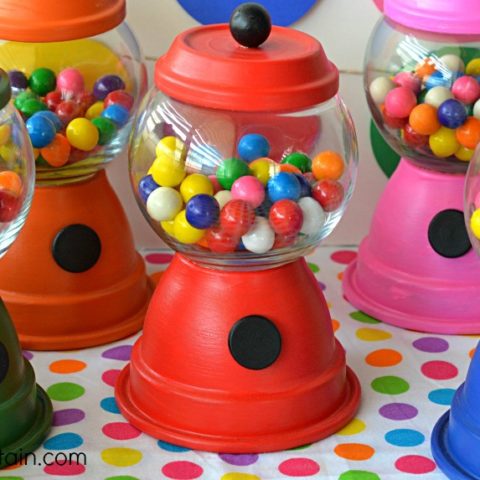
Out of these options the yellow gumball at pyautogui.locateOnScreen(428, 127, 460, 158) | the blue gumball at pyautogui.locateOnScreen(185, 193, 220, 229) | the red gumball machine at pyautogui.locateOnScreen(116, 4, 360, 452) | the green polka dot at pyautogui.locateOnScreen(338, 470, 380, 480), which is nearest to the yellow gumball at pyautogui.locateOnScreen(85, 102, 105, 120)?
the red gumball machine at pyautogui.locateOnScreen(116, 4, 360, 452)

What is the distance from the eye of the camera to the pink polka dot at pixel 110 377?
121 cm

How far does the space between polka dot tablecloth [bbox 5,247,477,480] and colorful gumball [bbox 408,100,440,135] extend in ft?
0.76

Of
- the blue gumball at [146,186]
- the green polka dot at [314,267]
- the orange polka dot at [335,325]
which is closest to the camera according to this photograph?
the blue gumball at [146,186]

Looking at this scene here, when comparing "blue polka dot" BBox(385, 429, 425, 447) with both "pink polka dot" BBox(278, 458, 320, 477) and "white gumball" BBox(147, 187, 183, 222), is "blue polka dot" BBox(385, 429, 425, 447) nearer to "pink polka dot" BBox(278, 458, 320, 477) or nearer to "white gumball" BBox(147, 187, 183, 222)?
"pink polka dot" BBox(278, 458, 320, 477)

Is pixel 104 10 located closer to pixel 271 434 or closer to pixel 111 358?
pixel 111 358

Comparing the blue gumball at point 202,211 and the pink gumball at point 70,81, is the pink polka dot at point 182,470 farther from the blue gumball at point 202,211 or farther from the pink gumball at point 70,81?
the pink gumball at point 70,81

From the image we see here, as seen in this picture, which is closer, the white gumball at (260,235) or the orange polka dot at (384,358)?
the white gumball at (260,235)

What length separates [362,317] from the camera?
1357mm

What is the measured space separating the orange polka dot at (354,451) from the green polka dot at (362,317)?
0.26 m

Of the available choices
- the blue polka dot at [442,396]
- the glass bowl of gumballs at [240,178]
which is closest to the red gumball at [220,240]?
the glass bowl of gumballs at [240,178]

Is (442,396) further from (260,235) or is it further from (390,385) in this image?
(260,235)

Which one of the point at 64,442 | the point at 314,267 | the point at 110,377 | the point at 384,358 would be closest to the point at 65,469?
the point at 64,442

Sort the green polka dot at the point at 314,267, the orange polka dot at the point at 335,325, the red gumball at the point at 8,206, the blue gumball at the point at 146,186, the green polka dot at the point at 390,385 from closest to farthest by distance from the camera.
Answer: the red gumball at the point at 8,206
the blue gumball at the point at 146,186
the green polka dot at the point at 390,385
the orange polka dot at the point at 335,325
the green polka dot at the point at 314,267

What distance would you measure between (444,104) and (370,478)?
0.41 m
